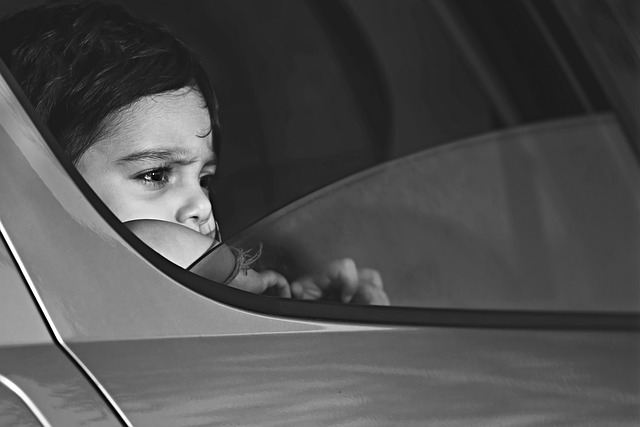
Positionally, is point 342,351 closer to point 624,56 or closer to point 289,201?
point 289,201

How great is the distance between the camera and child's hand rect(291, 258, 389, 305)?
1.20 meters

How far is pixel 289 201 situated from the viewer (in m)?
1.25

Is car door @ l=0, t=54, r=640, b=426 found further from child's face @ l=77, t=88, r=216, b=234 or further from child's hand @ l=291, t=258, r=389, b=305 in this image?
child's face @ l=77, t=88, r=216, b=234

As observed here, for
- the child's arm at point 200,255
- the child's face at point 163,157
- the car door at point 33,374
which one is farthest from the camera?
the child's face at point 163,157

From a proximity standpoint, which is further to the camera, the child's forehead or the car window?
the child's forehead

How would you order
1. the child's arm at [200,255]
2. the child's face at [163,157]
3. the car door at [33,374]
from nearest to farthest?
the car door at [33,374]
the child's arm at [200,255]
the child's face at [163,157]

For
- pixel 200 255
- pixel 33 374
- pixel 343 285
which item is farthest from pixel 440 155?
pixel 33 374

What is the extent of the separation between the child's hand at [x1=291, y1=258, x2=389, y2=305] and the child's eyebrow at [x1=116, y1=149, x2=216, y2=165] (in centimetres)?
26

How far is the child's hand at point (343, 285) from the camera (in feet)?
3.94

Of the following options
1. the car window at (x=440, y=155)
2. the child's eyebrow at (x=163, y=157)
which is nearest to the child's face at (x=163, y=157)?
the child's eyebrow at (x=163, y=157)

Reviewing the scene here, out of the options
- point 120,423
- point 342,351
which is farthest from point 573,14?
point 120,423

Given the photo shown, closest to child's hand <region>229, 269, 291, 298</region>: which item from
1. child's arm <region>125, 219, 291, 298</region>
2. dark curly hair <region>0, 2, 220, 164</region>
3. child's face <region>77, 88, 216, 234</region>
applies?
child's arm <region>125, 219, 291, 298</region>

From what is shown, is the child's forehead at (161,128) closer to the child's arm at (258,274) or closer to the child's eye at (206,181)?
the child's eye at (206,181)

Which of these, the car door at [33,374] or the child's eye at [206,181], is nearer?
the car door at [33,374]
